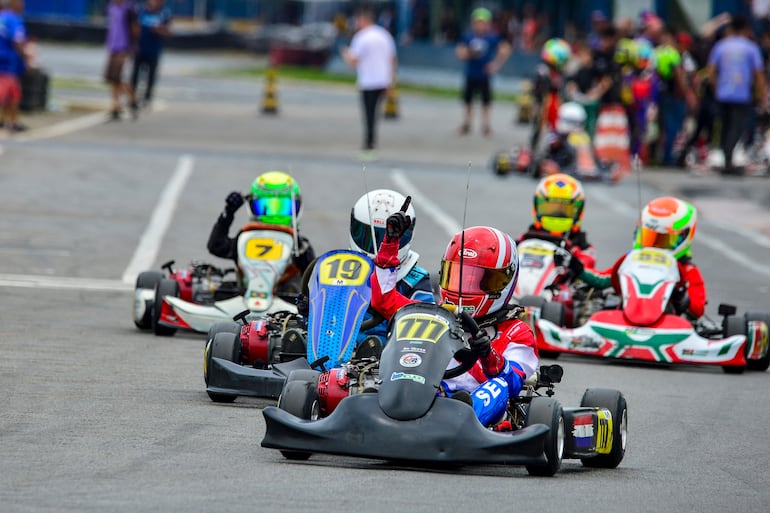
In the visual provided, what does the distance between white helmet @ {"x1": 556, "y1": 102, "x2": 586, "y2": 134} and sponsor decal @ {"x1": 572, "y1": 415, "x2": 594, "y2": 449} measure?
14.9 metres

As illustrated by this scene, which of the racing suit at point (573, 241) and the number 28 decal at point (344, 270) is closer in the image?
the number 28 decal at point (344, 270)

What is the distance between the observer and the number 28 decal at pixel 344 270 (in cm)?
786

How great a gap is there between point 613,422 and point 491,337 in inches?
28.7

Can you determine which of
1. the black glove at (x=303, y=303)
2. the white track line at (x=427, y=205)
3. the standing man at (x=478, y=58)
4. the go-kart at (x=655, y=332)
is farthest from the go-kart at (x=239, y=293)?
the standing man at (x=478, y=58)

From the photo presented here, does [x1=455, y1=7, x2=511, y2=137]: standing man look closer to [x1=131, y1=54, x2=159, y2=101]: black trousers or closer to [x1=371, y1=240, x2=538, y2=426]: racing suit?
[x1=131, y1=54, x2=159, y2=101]: black trousers

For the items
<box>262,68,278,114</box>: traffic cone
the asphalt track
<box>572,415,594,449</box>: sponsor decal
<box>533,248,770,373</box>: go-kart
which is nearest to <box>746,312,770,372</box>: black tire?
<box>533,248,770,373</box>: go-kart

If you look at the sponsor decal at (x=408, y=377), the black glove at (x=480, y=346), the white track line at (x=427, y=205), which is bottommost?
the white track line at (x=427, y=205)

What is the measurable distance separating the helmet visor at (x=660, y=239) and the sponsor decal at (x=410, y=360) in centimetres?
520

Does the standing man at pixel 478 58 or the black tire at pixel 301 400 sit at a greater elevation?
the standing man at pixel 478 58

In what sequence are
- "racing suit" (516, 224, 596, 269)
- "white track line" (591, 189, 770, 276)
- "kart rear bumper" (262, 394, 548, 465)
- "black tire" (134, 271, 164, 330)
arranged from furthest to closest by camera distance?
"white track line" (591, 189, 770, 276) → "racing suit" (516, 224, 596, 269) → "black tire" (134, 271, 164, 330) → "kart rear bumper" (262, 394, 548, 465)

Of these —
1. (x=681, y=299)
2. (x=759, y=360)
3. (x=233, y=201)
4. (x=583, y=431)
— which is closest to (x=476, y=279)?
(x=583, y=431)

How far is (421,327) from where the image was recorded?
22.8 feet

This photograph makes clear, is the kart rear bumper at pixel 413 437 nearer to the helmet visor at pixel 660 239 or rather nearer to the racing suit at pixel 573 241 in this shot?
the helmet visor at pixel 660 239

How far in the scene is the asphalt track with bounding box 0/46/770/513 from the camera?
626cm
